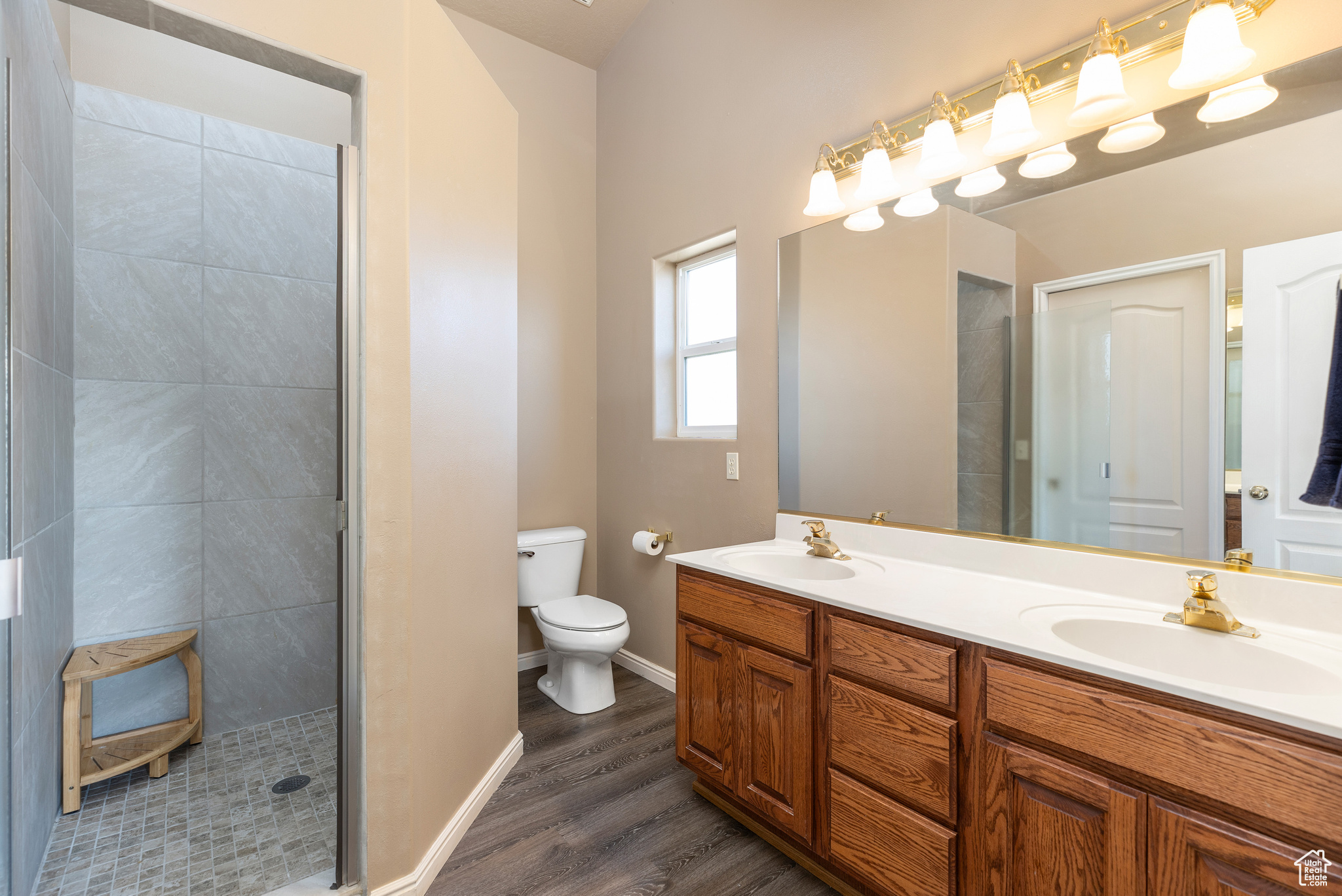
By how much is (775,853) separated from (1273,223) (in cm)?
193

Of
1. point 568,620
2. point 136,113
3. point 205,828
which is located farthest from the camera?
point 568,620

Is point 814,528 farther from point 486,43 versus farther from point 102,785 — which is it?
point 486,43

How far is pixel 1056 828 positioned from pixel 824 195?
180 cm

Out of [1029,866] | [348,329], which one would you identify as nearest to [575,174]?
[348,329]

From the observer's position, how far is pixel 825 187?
78.4 inches

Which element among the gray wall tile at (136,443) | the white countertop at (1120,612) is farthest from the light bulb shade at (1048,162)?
the gray wall tile at (136,443)

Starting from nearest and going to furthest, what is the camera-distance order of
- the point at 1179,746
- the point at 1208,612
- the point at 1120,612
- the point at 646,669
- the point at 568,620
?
the point at 1179,746, the point at 1208,612, the point at 1120,612, the point at 568,620, the point at 646,669

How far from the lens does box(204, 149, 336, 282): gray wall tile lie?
2.25 meters

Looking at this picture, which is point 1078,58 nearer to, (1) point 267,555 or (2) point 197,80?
(2) point 197,80

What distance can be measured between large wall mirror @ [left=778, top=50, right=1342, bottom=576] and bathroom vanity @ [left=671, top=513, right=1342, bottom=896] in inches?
6.5

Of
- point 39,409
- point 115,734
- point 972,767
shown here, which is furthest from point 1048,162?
point 115,734

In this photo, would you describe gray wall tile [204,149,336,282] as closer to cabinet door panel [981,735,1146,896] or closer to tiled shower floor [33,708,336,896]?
tiled shower floor [33,708,336,896]

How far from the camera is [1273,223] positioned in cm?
122

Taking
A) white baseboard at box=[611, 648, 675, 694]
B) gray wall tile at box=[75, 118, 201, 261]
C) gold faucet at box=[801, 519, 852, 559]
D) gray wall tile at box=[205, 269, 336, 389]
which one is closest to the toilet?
white baseboard at box=[611, 648, 675, 694]
